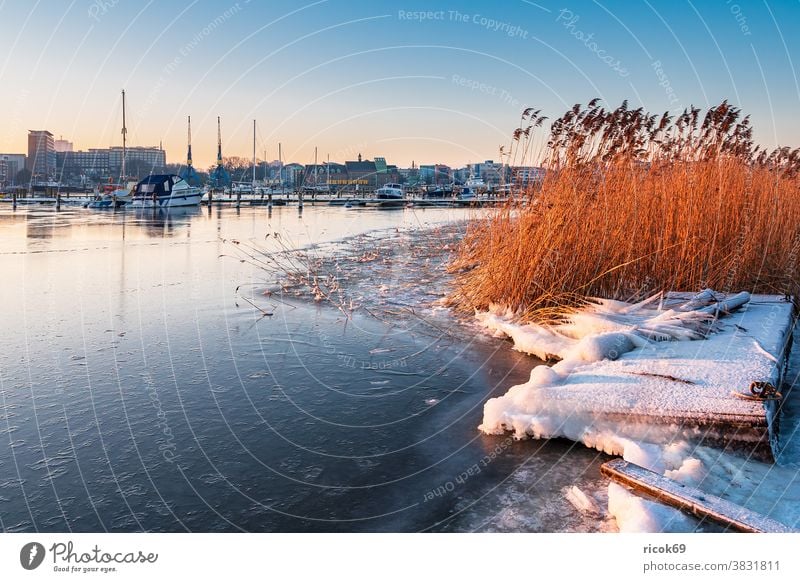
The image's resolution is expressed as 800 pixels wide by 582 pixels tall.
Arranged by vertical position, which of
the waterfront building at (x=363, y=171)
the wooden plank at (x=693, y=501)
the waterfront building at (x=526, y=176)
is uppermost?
the waterfront building at (x=363, y=171)

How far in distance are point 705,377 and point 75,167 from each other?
118 m

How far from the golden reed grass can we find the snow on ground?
1.11m

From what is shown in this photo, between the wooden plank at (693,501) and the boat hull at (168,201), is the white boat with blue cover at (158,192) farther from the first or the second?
the wooden plank at (693,501)

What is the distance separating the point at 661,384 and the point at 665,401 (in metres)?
0.24

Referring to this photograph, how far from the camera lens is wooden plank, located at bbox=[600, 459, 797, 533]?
2.12 m

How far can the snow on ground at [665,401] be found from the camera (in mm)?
2510

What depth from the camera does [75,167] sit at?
10300 cm

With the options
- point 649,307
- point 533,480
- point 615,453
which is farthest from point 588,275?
point 533,480

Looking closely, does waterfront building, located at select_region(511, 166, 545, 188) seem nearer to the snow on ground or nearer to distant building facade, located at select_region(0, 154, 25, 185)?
the snow on ground

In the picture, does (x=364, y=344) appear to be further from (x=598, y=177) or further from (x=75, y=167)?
(x=75, y=167)

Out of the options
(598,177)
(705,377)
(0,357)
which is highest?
(598,177)

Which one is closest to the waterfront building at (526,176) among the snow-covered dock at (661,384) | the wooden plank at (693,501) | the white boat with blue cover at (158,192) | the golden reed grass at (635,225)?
the golden reed grass at (635,225)

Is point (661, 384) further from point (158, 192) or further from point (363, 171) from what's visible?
point (363, 171)

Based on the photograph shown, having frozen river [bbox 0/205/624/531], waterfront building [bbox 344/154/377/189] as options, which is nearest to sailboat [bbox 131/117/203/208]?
frozen river [bbox 0/205/624/531]
